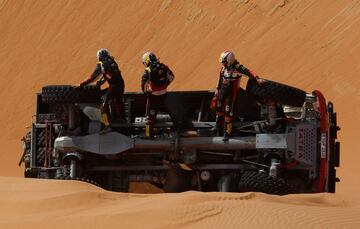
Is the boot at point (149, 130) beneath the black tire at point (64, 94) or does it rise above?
beneath

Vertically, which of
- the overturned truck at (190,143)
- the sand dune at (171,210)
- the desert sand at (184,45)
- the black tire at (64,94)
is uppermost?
the desert sand at (184,45)

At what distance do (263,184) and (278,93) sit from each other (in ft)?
4.06

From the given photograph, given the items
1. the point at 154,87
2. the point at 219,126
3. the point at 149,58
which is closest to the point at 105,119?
the point at 154,87

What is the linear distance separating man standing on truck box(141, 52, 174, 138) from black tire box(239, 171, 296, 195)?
62.7 inches

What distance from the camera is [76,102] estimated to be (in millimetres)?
13883

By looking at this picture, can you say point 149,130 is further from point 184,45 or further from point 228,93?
point 184,45

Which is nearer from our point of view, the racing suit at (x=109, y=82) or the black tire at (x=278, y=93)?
the black tire at (x=278, y=93)

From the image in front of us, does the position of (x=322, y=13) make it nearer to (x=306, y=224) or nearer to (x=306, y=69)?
(x=306, y=69)

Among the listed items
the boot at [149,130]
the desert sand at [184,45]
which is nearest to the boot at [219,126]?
the boot at [149,130]

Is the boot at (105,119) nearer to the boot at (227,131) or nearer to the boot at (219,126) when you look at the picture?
the boot at (219,126)

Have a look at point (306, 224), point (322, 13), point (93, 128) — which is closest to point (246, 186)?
point (93, 128)

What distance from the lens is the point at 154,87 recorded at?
13.9 meters

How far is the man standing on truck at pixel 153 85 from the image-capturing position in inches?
543

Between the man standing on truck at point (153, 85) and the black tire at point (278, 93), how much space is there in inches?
48.5
